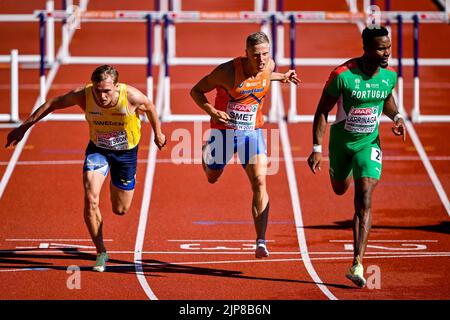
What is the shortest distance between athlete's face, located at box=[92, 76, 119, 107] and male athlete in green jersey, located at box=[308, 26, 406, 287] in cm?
172

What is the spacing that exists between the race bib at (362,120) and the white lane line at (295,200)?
4.40ft

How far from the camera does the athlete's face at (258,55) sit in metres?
10.7

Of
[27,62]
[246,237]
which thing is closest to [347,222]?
[246,237]

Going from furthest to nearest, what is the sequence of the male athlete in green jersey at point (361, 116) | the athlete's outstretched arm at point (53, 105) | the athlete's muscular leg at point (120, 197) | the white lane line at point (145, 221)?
the athlete's muscular leg at point (120, 197), the athlete's outstretched arm at point (53, 105), the white lane line at point (145, 221), the male athlete in green jersey at point (361, 116)

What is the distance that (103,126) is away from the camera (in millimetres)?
10867

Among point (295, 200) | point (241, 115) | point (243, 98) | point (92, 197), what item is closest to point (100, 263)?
point (92, 197)

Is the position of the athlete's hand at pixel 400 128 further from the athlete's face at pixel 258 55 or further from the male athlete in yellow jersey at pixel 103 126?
the male athlete in yellow jersey at pixel 103 126

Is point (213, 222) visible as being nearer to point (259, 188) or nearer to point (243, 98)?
point (259, 188)

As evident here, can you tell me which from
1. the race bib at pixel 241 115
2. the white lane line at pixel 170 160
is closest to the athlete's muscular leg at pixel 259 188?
the race bib at pixel 241 115

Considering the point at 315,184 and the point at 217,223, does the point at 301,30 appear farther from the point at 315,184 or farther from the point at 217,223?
the point at 217,223

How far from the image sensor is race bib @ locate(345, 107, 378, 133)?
10.5 metres

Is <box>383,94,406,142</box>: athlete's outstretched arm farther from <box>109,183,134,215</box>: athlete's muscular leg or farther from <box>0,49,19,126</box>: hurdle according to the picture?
<box>0,49,19,126</box>: hurdle

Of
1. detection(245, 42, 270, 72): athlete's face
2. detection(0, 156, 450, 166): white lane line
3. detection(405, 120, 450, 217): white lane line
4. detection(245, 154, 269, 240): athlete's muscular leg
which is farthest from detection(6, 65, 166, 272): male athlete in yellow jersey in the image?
detection(0, 156, 450, 166): white lane line

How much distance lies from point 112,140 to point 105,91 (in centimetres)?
58
